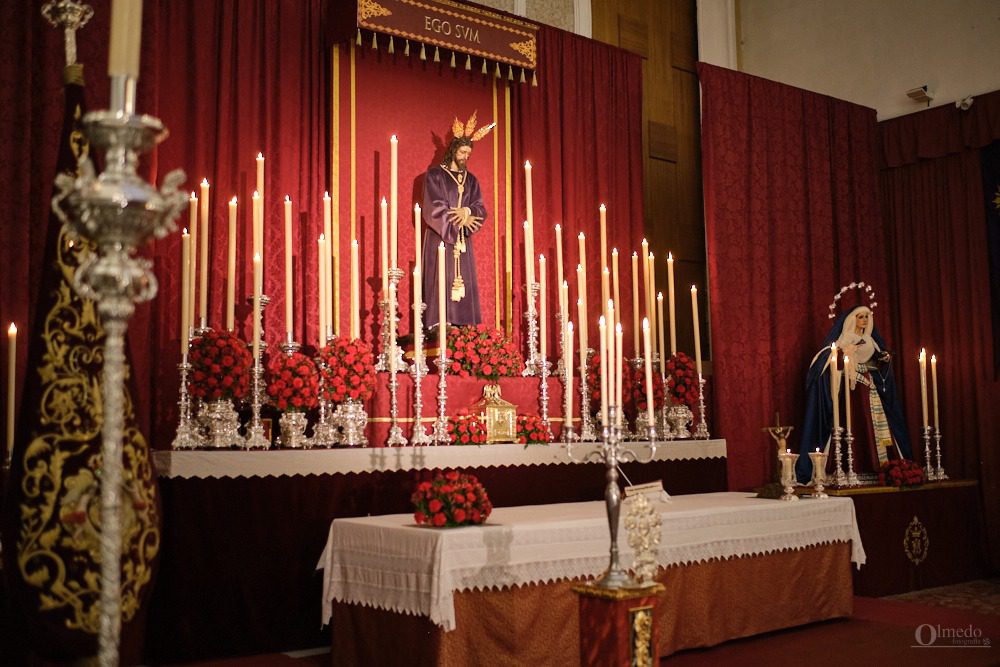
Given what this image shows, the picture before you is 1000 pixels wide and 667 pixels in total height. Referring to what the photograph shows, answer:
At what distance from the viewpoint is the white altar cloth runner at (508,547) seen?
4113 millimetres

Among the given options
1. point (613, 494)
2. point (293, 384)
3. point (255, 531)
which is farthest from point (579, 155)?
point (613, 494)

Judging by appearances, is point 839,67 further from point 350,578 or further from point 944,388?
point 350,578

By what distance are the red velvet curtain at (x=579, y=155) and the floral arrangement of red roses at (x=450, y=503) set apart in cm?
308

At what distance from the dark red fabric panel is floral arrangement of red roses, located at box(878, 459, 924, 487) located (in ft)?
9.53

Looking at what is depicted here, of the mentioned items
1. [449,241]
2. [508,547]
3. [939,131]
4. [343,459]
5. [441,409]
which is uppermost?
[939,131]

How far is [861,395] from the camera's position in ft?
27.5

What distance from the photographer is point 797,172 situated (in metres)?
9.02

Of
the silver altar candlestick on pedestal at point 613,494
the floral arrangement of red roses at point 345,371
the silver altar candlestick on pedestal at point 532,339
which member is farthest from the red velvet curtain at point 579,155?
the silver altar candlestick on pedestal at point 613,494

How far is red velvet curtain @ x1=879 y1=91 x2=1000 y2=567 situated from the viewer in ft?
28.1

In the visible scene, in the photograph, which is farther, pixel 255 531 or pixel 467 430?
pixel 467 430

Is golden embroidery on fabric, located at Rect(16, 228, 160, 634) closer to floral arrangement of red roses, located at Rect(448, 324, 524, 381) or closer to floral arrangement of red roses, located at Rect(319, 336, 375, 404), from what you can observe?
floral arrangement of red roses, located at Rect(319, 336, 375, 404)

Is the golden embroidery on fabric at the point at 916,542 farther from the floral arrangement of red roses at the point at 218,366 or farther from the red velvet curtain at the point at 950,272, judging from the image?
the floral arrangement of red roses at the point at 218,366

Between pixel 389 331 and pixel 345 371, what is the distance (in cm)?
59

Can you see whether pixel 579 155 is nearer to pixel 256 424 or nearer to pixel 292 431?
pixel 292 431
